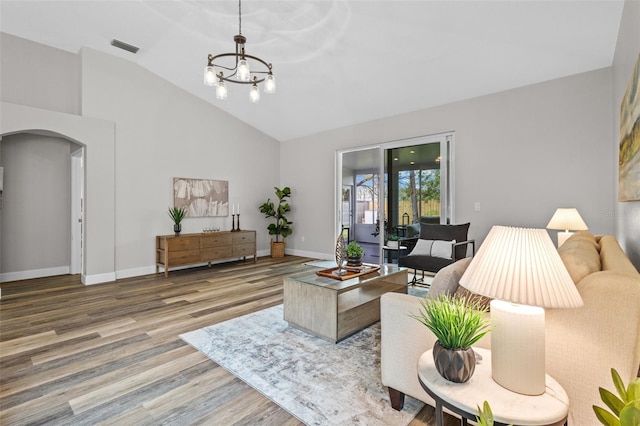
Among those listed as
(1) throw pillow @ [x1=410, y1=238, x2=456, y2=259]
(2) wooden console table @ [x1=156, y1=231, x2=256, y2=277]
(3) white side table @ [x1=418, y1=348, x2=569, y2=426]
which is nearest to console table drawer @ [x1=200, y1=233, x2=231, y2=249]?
(2) wooden console table @ [x1=156, y1=231, x2=256, y2=277]

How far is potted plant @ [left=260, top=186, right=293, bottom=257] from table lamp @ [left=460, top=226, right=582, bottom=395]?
6.09m

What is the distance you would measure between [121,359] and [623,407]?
2897 mm

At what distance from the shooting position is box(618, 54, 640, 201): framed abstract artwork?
1.90m

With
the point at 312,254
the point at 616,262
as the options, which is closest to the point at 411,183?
the point at 312,254

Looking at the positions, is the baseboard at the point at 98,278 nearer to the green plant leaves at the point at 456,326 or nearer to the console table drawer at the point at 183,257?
the console table drawer at the point at 183,257

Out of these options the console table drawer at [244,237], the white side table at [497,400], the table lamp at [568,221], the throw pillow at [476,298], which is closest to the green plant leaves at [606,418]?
the white side table at [497,400]

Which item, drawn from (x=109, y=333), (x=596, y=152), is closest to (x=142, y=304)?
(x=109, y=333)

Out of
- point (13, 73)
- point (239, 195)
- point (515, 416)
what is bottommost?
point (515, 416)

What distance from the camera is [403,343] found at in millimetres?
1629

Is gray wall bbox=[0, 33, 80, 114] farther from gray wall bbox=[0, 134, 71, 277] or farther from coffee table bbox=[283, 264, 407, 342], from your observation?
coffee table bbox=[283, 264, 407, 342]

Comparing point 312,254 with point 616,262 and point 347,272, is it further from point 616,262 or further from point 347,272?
point 616,262

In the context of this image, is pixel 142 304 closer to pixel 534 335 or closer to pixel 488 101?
pixel 534 335

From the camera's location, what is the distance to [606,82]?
3.63 metres

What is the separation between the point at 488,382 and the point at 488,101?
4.46 meters
